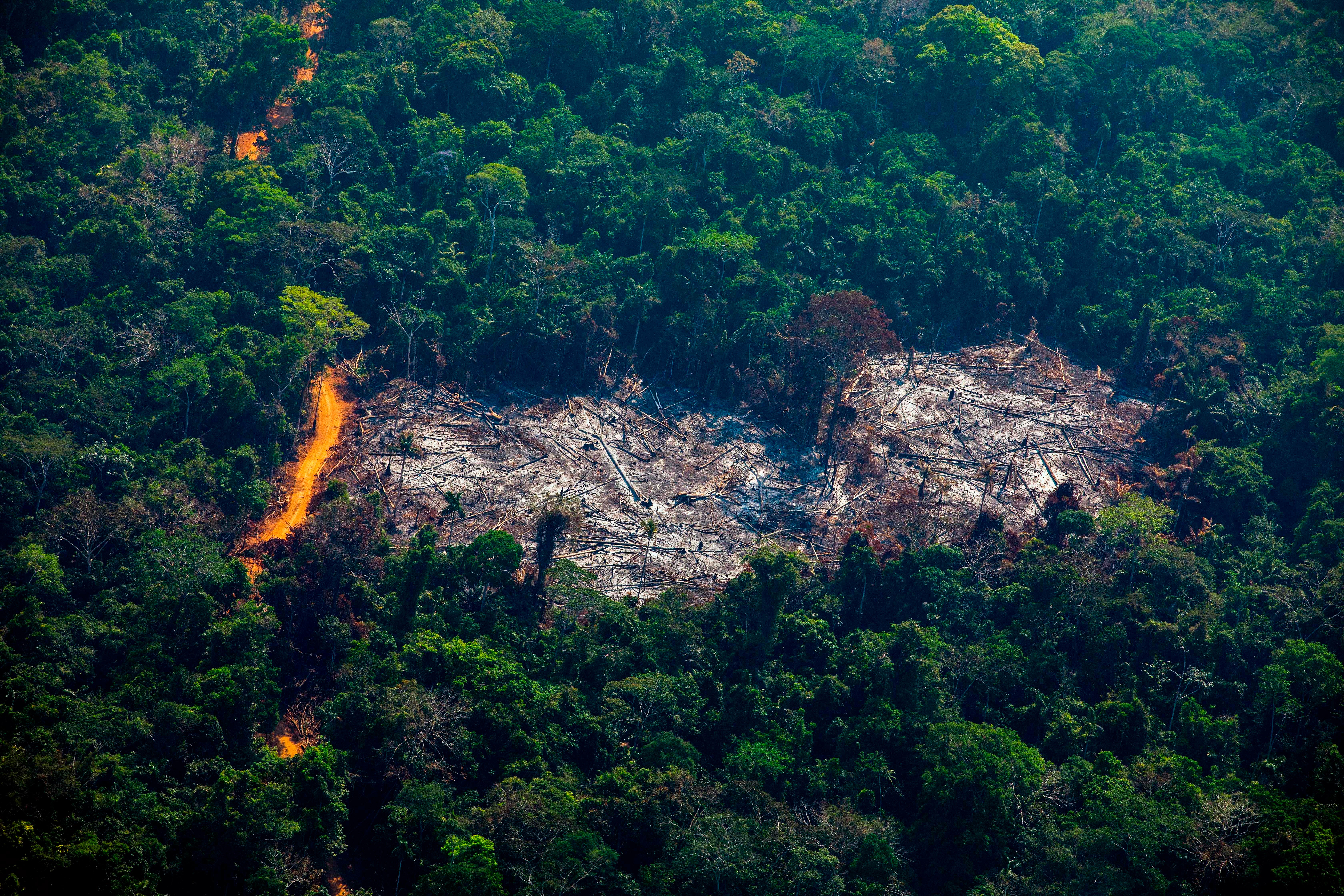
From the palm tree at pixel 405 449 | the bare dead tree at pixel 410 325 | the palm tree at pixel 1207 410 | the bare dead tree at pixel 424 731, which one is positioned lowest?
the bare dead tree at pixel 424 731

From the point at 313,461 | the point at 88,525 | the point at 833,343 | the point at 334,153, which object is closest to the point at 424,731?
the point at 88,525

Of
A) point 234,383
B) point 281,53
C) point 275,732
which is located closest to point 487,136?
point 281,53

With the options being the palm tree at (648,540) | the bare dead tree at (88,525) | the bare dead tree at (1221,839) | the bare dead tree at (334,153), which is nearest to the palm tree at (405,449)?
the palm tree at (648,540)

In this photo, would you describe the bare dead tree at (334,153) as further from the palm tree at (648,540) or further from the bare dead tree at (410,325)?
the palm tree at (648,540)

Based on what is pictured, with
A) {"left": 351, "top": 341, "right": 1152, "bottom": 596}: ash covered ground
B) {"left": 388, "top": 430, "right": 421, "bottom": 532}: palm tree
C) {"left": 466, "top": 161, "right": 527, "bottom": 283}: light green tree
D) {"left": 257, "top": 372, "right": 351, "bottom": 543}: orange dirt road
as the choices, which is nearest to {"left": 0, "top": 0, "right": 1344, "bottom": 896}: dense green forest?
{"left": 466, "top": 161, "right": 527, "bottom": 283}: light green tree

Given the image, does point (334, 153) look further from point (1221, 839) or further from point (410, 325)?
point (1221, 839)

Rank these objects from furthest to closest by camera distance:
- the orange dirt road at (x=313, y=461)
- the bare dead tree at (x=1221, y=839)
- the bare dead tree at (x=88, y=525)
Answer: the orange dirt road at (x=313, y=461)
the bare dead tree at (x=88, y=525)
the bare dead tree at (x=1221, y=839)

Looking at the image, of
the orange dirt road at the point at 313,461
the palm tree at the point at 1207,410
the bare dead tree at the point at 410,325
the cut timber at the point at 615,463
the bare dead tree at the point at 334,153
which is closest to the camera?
the orange dirt road at the point at 313,461

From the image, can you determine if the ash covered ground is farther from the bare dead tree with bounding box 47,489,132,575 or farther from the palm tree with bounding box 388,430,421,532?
the bare dead tree with bounding box 47,489,132,575
